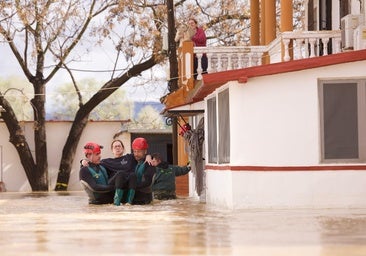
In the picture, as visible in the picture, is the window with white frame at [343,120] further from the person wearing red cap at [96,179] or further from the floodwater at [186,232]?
the person wearing red cap at [96,179]

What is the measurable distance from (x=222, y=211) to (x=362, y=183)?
2.46 metres

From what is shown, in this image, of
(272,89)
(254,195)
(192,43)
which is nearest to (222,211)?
(254,195)

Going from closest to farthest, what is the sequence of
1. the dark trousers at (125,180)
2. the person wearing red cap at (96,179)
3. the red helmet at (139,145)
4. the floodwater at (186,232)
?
the floodwater at (186,232), the dark trousers at (125,180), the person wearing red cap at (96,179), the red helmet at (139,145)

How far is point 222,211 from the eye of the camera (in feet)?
63.8

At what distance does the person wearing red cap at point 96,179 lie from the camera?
892 inches

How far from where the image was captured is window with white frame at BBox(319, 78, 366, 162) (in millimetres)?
19312

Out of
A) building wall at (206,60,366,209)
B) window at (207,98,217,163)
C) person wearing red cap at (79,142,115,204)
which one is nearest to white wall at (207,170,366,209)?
building wall at (206,60,366,209)

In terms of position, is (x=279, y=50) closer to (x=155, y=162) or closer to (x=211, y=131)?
(x=211, y=131)

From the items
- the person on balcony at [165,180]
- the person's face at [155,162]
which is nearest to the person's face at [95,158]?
the person's face at [155,162]

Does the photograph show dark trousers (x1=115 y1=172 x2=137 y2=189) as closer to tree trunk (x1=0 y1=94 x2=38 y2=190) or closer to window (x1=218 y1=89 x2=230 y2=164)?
window (x1=218 y1=89 x2=230 y2=164)

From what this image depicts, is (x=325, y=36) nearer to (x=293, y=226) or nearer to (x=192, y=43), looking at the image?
(x=192, y=43)

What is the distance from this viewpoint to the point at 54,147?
4831 centimetres

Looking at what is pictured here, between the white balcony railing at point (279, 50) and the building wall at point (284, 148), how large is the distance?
2531 mm

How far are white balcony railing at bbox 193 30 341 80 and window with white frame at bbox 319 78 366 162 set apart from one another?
2.59m
